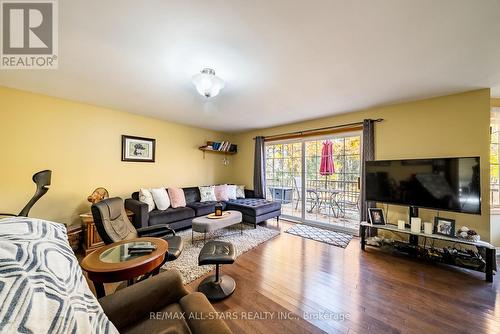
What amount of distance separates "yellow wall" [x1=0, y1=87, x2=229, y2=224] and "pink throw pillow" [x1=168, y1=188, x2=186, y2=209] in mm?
503

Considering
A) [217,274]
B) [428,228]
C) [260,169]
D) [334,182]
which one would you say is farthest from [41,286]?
[260,169]

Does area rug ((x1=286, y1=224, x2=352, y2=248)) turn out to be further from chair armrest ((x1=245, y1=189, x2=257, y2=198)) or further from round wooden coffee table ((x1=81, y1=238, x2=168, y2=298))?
round wooden coffee table ((x1=81, y1=238, x2=168, y2=298))

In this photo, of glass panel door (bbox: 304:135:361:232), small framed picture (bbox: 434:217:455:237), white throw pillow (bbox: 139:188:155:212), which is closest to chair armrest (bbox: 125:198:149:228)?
white throw pillow (bbox: 139:188:155:212)

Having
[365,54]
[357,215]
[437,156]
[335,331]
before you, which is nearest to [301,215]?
[357,215]

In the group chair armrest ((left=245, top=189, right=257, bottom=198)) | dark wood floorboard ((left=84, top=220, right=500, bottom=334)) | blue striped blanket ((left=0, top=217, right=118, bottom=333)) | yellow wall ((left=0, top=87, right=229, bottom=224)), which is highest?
yellow wall ((left=0, top=87, right=229, bottom=224))

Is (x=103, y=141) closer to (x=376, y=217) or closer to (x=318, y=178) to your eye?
(x=318, y=178)

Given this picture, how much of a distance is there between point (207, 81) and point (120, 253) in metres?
1.83

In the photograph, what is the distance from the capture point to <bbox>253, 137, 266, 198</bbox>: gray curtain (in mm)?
4867

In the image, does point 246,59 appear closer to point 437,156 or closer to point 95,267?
point 95,267

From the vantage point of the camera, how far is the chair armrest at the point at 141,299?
39.8 inches

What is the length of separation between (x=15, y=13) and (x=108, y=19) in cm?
66

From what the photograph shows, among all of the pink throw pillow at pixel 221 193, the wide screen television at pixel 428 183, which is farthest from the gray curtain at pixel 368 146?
the pink throw pillow at pixel 221 193

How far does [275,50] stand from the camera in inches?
69.2

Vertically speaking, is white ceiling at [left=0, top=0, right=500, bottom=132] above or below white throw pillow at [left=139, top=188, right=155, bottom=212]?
above
